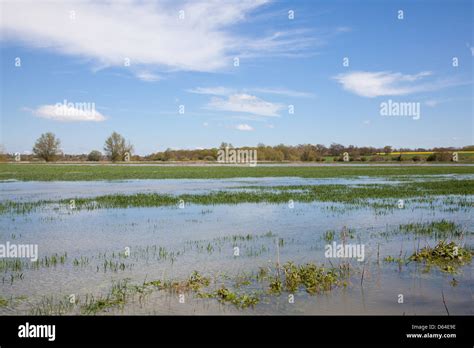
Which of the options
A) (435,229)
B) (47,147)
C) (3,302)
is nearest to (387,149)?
(47,147)

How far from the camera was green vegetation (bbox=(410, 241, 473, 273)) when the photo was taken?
37.3 feet

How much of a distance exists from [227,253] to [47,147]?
13066 centimetres

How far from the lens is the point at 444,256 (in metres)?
11.8

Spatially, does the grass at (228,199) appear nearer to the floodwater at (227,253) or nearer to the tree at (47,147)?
the floodwater at (227,253)

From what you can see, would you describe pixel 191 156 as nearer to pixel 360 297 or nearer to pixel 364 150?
pixel 364 150

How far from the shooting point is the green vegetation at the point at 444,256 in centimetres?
1138

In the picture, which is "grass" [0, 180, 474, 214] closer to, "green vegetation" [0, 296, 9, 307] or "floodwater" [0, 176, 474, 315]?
"floodwater" [0, 176, 474, 315]

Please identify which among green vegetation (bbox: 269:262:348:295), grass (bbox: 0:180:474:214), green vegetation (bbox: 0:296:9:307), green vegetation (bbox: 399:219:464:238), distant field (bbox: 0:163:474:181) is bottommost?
green vegetation (bbox: 0:296:9:307)

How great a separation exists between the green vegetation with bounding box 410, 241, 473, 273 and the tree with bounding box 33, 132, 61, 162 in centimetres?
13066

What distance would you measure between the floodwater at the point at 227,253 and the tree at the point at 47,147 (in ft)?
382

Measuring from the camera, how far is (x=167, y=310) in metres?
8.38

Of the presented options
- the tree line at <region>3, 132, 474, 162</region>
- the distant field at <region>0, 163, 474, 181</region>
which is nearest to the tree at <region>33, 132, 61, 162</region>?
the tree line at <region>3, 132, 474, 162</region>

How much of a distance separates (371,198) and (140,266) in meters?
19.7
